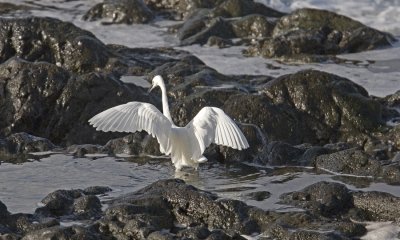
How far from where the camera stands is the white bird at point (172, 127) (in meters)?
11.0

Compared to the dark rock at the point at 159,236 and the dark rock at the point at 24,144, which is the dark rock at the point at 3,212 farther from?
the dark rock at the point at 24,144

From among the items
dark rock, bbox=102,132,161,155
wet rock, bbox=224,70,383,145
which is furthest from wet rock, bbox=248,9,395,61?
dark rock, bbox=102,132,161,155

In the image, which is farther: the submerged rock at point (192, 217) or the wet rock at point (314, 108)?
the wet rock at point (314, 108)

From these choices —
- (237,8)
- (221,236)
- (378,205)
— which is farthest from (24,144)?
(237,8)

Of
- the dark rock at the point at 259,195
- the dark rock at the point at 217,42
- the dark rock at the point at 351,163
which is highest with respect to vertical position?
the dark rock at the point at 217,42

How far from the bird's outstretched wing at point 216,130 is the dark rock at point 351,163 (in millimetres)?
914

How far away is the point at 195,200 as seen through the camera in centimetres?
898

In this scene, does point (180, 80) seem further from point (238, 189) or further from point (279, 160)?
point (238, 189)

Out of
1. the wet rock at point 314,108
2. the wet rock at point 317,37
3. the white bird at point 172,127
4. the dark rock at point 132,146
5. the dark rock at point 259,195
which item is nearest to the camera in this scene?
the dark rock at point 259,195

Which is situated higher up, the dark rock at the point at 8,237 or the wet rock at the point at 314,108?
the wet rock at the point at 314,108

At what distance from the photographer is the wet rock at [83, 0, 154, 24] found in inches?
797

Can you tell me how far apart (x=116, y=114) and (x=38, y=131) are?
6.79 ft

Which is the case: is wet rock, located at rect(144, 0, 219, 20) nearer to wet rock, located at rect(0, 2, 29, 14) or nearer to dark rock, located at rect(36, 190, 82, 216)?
wet rock, located at rect(0, 2, 29, 14)

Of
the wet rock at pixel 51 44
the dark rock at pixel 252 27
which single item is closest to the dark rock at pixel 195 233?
the wet rock at pixel 51 44
